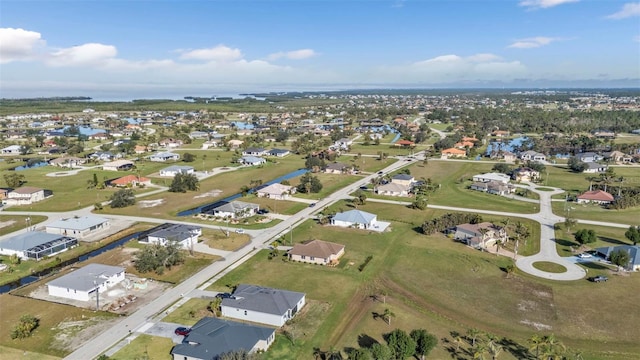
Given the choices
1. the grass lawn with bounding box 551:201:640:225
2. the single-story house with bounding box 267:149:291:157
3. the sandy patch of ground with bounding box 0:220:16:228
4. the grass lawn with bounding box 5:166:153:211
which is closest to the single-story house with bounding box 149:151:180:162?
the grass lawn with bounding box 5:166:153:211

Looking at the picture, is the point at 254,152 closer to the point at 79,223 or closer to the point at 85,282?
the point at 79,223

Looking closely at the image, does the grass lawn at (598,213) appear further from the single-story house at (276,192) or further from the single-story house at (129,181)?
the single-story house at (129,181)

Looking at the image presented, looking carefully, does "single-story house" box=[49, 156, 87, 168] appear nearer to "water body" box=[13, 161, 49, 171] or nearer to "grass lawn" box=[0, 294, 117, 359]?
"water body" box=[13, 161, 49, 171]

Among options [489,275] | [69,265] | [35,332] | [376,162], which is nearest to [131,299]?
[35,332]

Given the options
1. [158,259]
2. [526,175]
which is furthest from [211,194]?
[526,175]

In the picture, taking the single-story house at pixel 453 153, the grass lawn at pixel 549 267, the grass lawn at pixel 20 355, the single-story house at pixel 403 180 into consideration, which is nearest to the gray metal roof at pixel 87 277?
the grass lawn at pixel 20 355

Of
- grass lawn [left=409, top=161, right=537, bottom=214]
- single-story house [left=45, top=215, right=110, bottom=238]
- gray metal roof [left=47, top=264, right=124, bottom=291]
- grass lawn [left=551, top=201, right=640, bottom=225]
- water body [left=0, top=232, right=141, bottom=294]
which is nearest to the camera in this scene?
gray metal roof [left=47, top=264, right=124, bottom=291]
